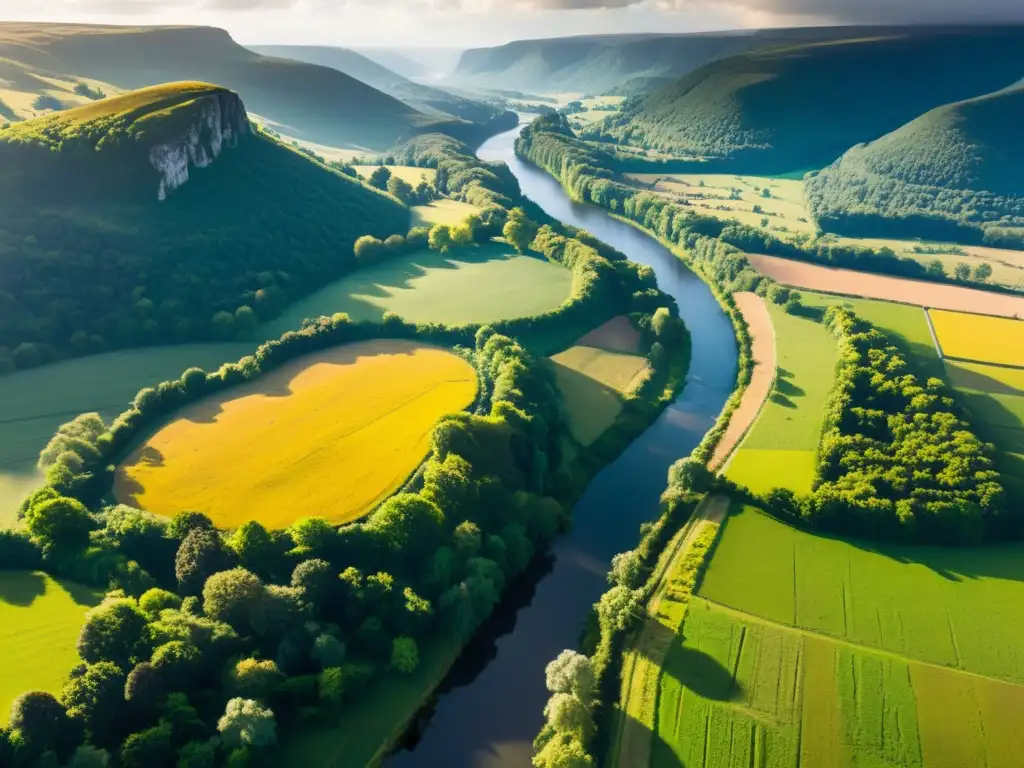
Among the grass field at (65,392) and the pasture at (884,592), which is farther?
the grass field at (65,392)

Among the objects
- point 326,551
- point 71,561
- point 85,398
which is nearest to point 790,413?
point 326,551

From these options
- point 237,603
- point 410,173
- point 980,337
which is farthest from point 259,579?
point 410,173

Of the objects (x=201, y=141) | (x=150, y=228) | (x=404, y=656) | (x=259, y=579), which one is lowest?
(x=404, y=656)

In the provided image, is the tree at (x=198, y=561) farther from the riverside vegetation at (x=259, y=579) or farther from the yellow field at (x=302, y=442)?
the yellow field at (x=302, y=442)

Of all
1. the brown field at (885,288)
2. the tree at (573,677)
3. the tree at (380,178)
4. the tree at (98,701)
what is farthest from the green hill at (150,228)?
the brown field at (885,288)

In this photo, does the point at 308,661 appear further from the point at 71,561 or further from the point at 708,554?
the point at 708,554

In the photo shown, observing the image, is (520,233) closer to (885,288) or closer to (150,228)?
(150,228)
